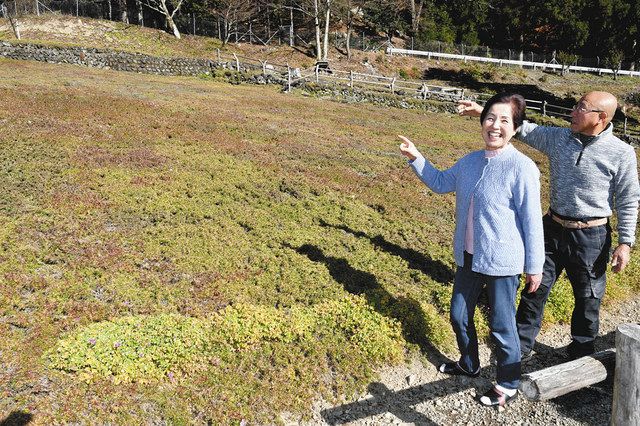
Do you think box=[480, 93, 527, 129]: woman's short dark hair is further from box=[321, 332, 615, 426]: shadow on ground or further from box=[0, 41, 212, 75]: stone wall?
box=[0, 41, 212, 75]: stone wall

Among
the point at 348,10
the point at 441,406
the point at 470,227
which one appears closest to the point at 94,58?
the point at 348,10

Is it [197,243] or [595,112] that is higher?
[595,112]

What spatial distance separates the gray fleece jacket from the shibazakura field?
2479 millimetres

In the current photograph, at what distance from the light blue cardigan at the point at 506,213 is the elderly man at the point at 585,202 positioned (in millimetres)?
384

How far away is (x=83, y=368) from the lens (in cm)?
512

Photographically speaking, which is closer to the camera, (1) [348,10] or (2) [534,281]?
(2) [534,281]

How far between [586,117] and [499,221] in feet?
4.97

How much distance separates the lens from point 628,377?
3594 millimetres

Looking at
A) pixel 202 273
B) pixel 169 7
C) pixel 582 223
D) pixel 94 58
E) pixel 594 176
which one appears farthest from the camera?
pixel 169 7

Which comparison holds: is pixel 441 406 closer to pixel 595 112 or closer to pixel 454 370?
pixel 454 370

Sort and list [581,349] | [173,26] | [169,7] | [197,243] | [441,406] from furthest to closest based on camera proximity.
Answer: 1. [169,7]
2. [173,26]
3. [197,243]
4. [581,349]
5. [441,406]

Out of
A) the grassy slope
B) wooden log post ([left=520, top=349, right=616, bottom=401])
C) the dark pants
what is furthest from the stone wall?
wooden log post ([left=520, top=349, right=616, bottom=401])

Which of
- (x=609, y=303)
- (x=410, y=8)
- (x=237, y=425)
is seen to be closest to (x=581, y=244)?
(x=609, y=303)

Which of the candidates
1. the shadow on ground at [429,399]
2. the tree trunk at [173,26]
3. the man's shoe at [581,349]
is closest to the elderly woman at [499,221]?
the shadow on ground at [429,399]
